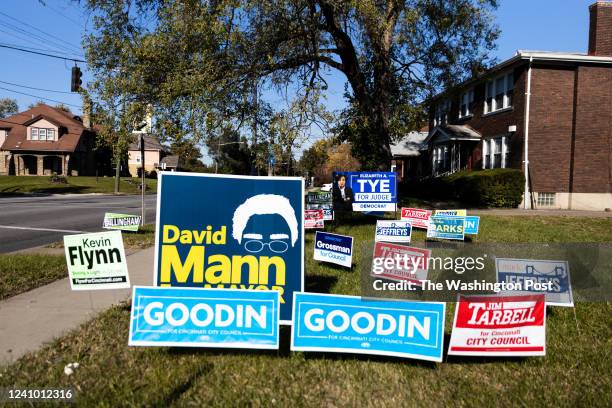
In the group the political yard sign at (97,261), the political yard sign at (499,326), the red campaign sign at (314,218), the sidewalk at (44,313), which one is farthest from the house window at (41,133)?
the political yard sign at (499,326)

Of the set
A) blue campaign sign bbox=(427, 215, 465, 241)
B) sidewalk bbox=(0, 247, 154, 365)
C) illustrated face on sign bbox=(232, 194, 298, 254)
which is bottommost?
sidewalk bbox=(0, 247, 154, 365)

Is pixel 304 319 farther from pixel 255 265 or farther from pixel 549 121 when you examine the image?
pixel 549 121

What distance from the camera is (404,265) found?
5.34 metres

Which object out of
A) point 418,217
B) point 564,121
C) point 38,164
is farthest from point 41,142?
point 418,217

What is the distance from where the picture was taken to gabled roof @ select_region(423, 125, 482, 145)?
26500 mm

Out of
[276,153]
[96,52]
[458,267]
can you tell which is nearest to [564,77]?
[276,153]

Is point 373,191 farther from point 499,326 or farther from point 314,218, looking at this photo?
point 499,326

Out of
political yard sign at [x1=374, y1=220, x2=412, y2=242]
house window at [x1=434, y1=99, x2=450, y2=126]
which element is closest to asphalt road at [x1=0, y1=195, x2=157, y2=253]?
political yard sign at [x1=374, y1=220, x2=412, y2=242]

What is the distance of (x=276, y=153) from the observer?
500 inches

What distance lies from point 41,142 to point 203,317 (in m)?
57.4

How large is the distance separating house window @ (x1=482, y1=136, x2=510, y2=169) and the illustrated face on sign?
71.1 feet

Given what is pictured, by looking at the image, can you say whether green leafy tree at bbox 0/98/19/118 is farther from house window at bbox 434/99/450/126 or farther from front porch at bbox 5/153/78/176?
house window at bbox 434/99/450/126

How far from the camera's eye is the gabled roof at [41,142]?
5303 cm

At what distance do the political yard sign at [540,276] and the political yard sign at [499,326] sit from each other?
0.74 meters
